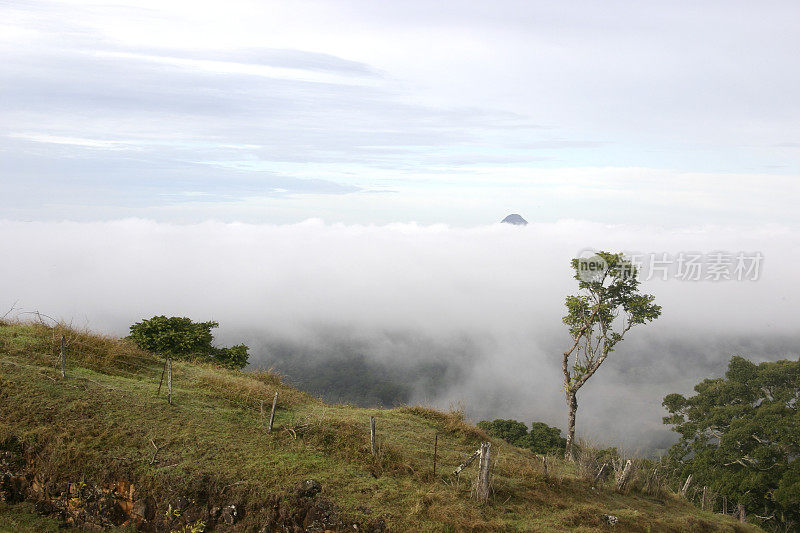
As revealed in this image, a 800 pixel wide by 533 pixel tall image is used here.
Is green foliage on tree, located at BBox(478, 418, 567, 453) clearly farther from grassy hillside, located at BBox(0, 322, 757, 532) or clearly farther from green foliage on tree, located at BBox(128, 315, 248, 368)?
grassy hillside, located at BBox(0, 322, 757, 532)

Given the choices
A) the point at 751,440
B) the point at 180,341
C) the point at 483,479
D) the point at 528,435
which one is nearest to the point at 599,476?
the point at 483,479

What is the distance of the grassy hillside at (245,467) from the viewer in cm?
1286

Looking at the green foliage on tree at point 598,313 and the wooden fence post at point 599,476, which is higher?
the green foliage on tree at point 598,313

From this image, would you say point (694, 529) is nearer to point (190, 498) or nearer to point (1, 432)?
point (190, 498)

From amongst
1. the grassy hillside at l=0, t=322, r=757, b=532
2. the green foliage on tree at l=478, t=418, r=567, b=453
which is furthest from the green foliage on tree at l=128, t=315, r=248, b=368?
the green foliage on tree at l=478, t=418, r=567, b=453

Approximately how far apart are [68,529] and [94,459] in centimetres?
169

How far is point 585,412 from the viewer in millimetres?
145500

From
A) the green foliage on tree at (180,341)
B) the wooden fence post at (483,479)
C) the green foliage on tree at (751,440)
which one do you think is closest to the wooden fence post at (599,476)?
the wooden fence post at (483,479)

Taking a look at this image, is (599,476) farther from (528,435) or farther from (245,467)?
(528,435)

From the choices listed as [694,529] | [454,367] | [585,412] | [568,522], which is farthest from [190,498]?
[454,367]

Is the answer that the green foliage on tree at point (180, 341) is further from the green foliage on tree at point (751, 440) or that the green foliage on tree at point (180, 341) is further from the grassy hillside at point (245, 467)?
the green foliage on tree at point (751, 440)

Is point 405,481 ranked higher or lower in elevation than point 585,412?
higher

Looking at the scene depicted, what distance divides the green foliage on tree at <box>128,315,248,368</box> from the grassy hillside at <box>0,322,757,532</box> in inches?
194

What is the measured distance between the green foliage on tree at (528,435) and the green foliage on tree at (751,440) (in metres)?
8.17
